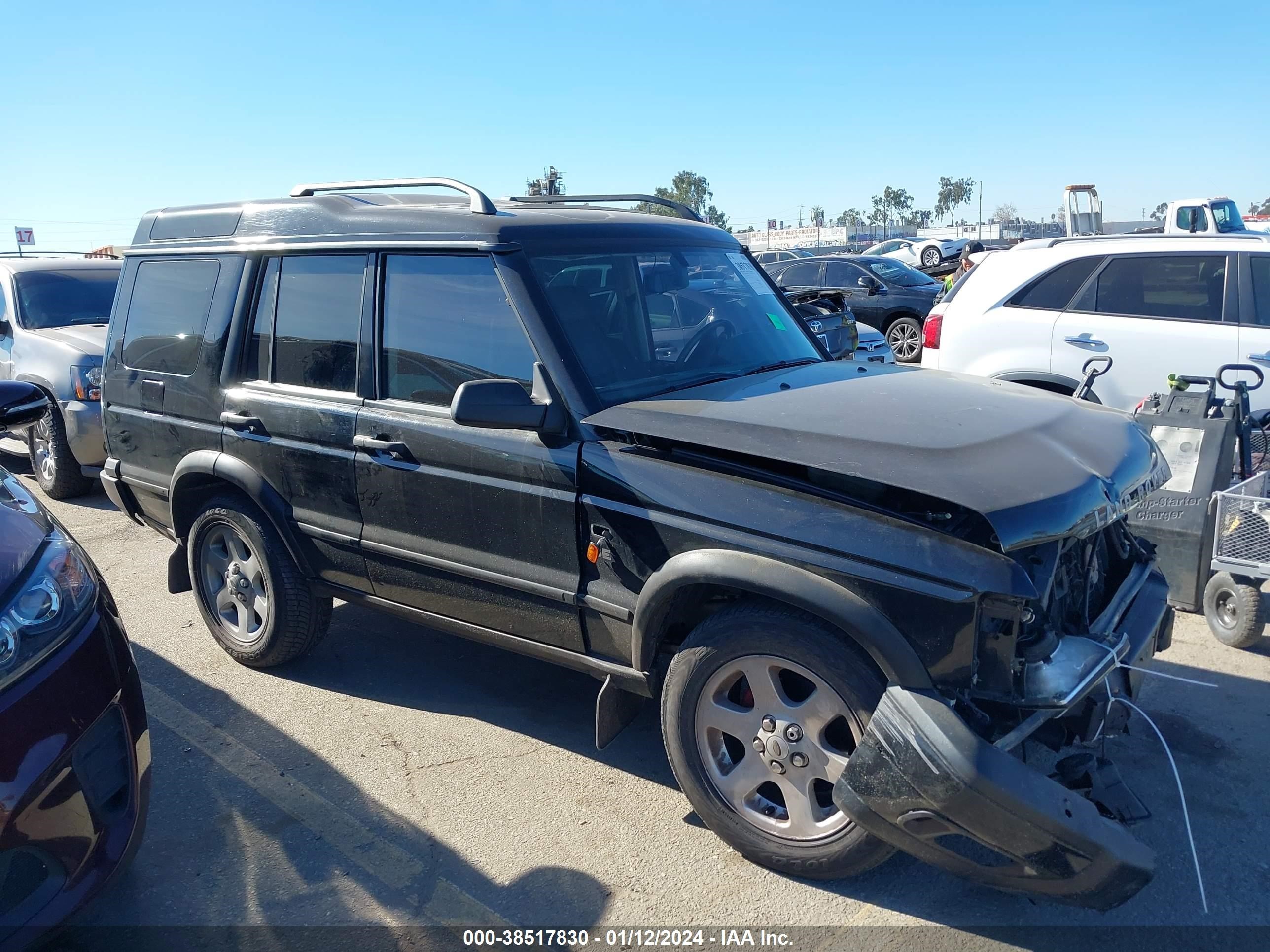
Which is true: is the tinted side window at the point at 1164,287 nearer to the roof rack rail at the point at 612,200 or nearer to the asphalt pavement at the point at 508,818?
the asphalt pavement at the point at 508,818

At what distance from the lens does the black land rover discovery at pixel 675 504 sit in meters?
2.59

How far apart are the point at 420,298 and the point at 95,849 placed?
2.19 meters

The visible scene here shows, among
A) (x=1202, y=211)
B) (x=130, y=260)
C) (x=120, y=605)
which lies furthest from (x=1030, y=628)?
(x=1202, y=211)

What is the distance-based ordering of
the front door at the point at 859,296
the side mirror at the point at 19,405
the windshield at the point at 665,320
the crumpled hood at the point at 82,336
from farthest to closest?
the front door at the point at 859,296
the crumpled hood at the point at 82,336
the windshield at the point at 665,320
the side mirror at the point at 19,405

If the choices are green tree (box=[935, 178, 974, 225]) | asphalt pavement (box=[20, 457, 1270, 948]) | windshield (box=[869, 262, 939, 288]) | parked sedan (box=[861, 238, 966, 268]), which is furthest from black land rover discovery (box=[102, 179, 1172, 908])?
green tree (box=[935, 178, 974, 225])

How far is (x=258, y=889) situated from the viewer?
3.09 meters

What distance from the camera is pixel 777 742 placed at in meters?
2.94

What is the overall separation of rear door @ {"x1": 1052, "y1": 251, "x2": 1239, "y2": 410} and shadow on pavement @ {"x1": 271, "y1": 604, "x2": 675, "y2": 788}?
4.29 m

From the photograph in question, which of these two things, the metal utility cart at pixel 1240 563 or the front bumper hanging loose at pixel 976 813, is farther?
the metal utility cart at pixel 1240 563

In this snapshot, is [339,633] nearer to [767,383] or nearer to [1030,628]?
[767,383]

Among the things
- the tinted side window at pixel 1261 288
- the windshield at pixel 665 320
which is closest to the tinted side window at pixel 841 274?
the tinted side window at pixel 1261 288

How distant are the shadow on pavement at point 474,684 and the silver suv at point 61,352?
3.56 m

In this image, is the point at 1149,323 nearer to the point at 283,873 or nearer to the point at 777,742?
the point at 777,742

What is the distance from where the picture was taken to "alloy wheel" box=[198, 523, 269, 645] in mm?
4551
